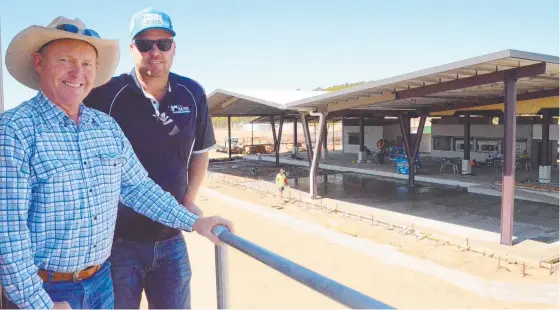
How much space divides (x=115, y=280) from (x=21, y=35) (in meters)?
1.27

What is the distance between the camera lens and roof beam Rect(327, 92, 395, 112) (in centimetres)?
1345

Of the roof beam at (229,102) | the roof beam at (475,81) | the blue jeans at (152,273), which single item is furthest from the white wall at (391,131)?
the blue jeans at (152,273)

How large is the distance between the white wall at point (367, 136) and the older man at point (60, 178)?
29397 millimetres

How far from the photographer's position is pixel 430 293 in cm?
764

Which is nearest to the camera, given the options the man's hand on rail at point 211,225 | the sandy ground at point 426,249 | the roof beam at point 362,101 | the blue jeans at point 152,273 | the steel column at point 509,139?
the man's hand on rail at point 211,225

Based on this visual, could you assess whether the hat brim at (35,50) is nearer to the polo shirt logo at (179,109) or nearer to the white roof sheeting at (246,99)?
the polo shirt logo at (179,109)

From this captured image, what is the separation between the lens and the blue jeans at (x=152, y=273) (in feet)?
7.78

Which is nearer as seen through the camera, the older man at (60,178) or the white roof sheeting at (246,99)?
the older man at (60,178)

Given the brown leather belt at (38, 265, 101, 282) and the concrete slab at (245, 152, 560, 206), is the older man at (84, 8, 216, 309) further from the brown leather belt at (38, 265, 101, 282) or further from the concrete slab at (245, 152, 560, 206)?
the concrete slab at (245, 152, 560, 206)

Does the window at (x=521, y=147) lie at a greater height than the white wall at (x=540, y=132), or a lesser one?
lesser

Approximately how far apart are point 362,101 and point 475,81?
437cm

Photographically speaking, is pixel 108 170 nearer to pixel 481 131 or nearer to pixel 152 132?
pixel 152 132

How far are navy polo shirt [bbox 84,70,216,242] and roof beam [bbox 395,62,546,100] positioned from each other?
868cm

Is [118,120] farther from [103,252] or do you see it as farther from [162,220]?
[103,252]
